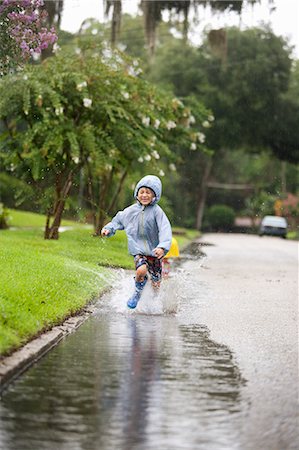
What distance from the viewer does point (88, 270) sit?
1798 cm

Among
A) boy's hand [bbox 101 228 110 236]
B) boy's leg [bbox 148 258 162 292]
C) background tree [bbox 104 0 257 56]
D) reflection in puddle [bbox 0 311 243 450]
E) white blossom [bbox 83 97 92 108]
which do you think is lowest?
reflection in puddle [bbox 0 311 243 450]

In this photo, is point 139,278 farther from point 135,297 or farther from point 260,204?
point 260,204

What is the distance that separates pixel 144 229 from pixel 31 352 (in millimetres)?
4341

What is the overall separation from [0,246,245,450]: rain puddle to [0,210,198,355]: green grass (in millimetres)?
386

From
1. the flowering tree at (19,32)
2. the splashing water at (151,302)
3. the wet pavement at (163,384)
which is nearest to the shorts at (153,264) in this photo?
the splashing water at (151,302)

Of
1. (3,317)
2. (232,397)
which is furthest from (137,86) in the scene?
(232,397)

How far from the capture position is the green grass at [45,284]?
9.91 metres

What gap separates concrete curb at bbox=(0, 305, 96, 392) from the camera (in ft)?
25.7

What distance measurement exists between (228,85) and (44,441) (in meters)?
54.8

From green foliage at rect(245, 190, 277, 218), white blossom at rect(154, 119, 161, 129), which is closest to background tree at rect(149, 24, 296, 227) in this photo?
green foliage at rect(245, 190, 277, 218)

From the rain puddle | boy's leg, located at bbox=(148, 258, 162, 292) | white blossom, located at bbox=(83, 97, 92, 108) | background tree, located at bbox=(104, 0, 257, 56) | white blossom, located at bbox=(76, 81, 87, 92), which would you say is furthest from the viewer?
background tree, located at bbox=(104, 0, 257, 56)

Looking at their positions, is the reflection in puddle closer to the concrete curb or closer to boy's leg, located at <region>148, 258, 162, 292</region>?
the concrete curb

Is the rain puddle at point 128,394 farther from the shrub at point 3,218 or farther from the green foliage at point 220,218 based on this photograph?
the green foliage at point 220,218

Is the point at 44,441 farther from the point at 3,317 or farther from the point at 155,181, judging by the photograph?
the point at 155,181
